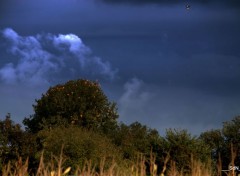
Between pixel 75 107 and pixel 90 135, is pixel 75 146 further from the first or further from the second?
pixel 75 107

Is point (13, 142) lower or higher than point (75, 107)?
lower

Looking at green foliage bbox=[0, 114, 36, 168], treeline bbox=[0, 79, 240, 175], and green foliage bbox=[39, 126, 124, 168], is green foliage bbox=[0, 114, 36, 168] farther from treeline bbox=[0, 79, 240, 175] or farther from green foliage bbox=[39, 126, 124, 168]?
green foliage bbox=[39, 126, 124, 168]

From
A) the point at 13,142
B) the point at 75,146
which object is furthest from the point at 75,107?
the point at 75,146

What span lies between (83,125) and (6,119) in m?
11.5

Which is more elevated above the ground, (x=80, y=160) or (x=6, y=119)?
(x=6, y=119)

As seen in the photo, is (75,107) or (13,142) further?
(75,107)

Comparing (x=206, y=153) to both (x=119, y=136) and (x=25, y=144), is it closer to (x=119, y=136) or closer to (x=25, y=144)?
(x=119, y=136)

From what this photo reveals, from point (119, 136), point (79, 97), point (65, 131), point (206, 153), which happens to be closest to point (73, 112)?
point (79, 97)

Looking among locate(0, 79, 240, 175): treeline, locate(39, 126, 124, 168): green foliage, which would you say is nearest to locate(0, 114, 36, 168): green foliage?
locate(0, 79, 240, 175): treeline

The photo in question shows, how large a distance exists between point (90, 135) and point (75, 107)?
47.8 ft

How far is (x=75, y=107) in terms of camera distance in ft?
288

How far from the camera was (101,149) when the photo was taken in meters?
70.6

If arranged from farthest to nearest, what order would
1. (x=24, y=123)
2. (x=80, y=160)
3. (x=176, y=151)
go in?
(x=24, y=123) → (x=176, y=151) → (x=80, y=160)

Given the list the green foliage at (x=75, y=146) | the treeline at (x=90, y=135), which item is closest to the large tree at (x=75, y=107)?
the treeline at (x=90, y=135)
